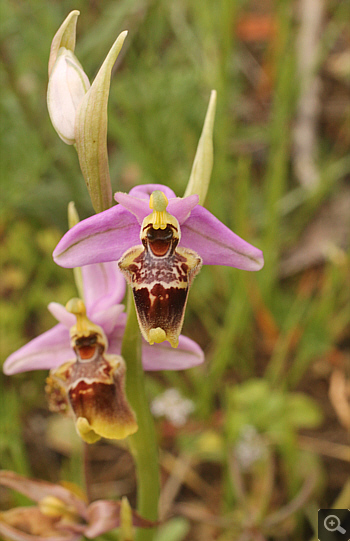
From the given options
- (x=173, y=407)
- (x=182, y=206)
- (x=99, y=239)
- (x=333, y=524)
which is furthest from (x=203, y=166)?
(x=333, y=524)

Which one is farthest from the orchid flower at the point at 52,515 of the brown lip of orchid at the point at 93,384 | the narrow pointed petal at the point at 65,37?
the narrow pointed petal at the point at 65,37

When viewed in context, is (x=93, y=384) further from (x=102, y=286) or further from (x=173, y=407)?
(x=173, y=407)

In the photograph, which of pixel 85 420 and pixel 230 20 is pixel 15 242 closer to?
pixel 230 20

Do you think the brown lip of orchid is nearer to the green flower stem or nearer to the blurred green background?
the green flower stem

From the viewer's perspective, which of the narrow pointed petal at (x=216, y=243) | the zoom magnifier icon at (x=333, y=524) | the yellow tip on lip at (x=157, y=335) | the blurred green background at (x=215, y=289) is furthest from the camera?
the blurred green background at (x=215, y=289)

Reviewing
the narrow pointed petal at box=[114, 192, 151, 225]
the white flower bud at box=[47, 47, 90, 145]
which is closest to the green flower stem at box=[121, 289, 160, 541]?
the narrow pointed petal at box=[114, 192, 151, 225]

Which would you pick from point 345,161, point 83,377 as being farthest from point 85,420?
point 345,161

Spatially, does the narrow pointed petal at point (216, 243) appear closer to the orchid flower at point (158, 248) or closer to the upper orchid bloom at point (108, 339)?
the orchid flower at point (158, 248)
